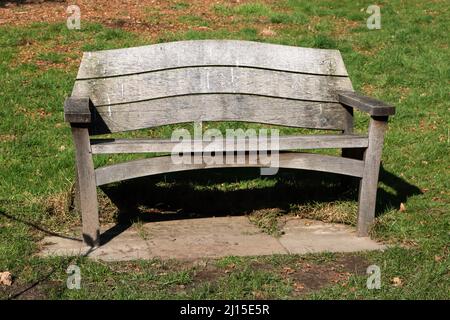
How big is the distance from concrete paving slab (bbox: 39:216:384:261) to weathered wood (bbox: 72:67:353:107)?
0.97m

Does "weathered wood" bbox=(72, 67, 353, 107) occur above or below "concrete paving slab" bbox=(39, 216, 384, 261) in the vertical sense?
above

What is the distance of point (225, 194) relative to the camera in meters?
6.02

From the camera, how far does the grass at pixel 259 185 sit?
14.4 ft

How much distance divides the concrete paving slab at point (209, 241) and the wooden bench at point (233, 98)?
175 mm

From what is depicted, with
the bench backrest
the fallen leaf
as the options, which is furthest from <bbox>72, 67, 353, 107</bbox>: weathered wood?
the fallen leaf

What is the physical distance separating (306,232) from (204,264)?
1.02 meters

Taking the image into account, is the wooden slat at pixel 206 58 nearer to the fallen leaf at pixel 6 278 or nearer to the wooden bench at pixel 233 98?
the wooden bench at pixel 233 98

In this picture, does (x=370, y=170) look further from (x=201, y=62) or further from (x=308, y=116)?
(x=201, y=62)

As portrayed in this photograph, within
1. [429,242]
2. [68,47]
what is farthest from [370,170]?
[68,47]

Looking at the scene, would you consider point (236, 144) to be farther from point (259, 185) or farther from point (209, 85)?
point (259, 185)

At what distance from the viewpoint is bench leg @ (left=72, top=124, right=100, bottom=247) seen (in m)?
4.77

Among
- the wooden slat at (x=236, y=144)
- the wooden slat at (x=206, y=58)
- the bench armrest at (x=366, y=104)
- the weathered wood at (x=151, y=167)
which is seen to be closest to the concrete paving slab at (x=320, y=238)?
A: the weathered wood at (x=151, y=167)

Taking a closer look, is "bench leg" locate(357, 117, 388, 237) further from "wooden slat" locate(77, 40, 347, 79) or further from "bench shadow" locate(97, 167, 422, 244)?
"wooden slat" locate(77, 40, 347, 79)

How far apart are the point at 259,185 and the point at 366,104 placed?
1.37m
